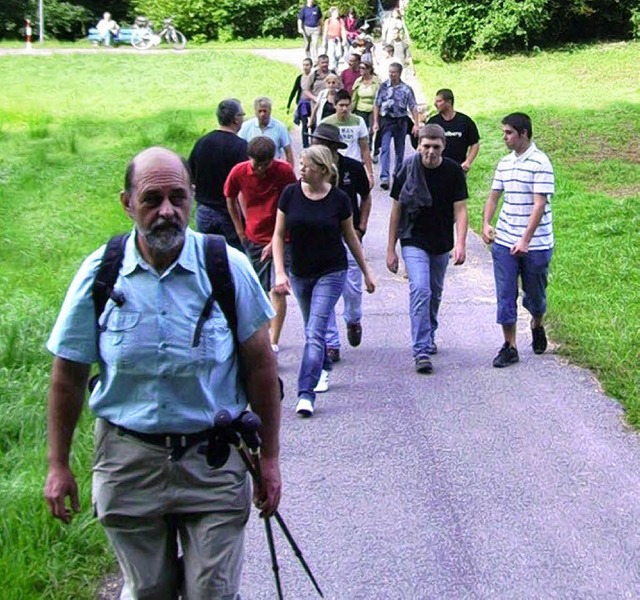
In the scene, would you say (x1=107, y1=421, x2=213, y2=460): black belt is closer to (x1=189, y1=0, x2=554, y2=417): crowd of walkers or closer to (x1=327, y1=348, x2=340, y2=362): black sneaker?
(x1=189, y1=0, x2=554, y2=417): crowd of walkers

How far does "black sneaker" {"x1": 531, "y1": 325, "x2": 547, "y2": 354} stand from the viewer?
8719 mm

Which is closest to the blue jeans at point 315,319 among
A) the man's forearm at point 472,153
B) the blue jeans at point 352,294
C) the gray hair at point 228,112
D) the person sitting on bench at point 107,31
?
the blue jeans at point 352,294

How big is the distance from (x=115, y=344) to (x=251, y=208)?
195 inches

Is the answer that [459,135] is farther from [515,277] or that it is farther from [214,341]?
[214,341]

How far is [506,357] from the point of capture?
8453 millimetres

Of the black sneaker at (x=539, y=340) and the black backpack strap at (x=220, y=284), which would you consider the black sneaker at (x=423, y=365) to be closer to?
the black sneaker at (x=539, y=340)

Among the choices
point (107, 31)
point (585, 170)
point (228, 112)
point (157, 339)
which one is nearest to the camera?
point (157, 339)

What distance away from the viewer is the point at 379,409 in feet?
24.5

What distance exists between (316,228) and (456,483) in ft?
6.61

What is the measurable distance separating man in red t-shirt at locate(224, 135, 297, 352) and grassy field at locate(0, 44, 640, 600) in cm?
174

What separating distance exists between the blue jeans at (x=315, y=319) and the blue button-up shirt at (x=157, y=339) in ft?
12.2

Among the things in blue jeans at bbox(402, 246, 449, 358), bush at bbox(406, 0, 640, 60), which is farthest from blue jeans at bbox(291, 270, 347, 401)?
bush at bbox(406, 0, 640, 60)

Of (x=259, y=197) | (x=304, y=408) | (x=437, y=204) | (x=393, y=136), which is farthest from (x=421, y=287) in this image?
(x=393, y=136)

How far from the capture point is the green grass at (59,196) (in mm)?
5145
